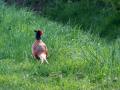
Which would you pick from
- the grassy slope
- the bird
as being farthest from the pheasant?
the grassy slope

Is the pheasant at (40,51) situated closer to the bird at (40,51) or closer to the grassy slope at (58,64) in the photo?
the bird at (40,51)

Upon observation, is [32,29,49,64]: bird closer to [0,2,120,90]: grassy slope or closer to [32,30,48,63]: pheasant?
[32,30,48,63]: pheasant

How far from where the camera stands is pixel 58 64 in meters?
8.05

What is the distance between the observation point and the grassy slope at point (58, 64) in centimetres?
720

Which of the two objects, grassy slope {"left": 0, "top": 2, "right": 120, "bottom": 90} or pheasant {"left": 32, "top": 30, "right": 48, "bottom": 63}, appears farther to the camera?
pheasant {"left": 32, "top": 30, "right": 48, "bottom": 63}

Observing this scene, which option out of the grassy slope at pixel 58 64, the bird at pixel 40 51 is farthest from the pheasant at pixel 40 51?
the grassy slope at pixel 58 64

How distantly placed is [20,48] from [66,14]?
7.13m

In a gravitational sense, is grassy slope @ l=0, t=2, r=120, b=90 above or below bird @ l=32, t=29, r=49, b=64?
below

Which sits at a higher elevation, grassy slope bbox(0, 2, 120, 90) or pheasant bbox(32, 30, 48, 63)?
pheasant bbox(32, 30, 48, 63)

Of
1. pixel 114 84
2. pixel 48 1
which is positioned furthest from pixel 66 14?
pixel 114 84

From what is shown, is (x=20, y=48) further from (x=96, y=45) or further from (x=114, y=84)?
(x=114, y=84)

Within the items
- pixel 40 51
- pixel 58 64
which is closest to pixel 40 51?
pixel 40 51

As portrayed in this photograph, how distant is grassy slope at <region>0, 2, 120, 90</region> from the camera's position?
7.20m

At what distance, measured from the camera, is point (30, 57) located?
8.63m
